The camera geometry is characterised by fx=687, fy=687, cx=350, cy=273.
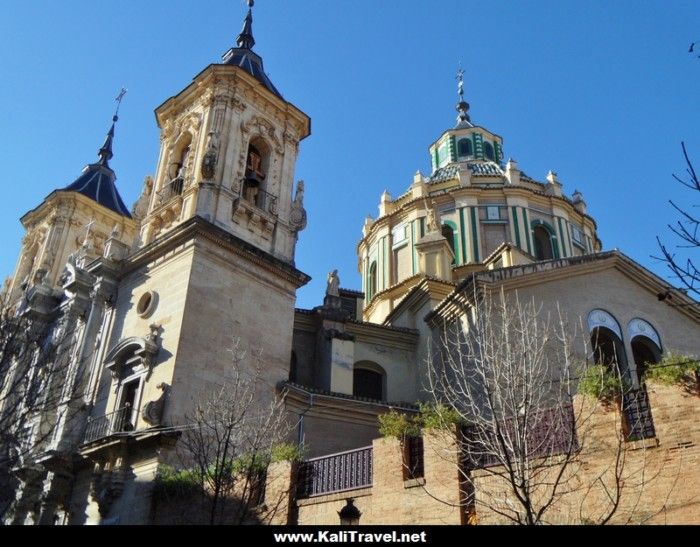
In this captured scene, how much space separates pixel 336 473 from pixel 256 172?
44.3 ft

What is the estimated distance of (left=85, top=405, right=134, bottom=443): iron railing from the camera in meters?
18.3

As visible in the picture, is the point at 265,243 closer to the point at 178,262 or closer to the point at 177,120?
the point at 178,262

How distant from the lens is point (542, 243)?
3497cm

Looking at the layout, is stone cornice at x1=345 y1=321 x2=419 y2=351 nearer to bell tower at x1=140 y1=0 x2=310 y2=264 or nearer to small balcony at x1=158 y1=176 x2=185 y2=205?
bell tower at x1=140 y1=0 x2=310 y2=264

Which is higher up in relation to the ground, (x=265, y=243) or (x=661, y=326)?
(x=265, y=243)

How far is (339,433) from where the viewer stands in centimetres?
2050

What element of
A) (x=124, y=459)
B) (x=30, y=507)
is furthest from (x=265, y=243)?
(x=30, y=507)

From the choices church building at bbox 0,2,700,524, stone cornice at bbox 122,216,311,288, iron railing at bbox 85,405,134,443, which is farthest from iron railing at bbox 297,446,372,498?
stone cornice at bbox 122,216,311,288

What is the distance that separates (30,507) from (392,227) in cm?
2261

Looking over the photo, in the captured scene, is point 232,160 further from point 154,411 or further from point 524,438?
point 524,438

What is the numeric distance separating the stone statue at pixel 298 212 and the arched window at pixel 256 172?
116 centimetres

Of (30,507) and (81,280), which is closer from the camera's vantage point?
(30,507)

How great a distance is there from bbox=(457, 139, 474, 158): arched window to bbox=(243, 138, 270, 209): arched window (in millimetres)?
21051
